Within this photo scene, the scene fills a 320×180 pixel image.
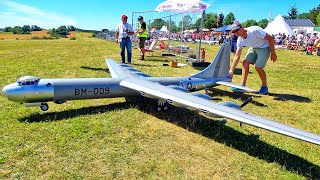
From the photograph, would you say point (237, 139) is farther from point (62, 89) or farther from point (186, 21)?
point (186, 21)

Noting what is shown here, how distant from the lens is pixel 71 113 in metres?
8.75

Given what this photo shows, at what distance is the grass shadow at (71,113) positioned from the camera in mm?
8102

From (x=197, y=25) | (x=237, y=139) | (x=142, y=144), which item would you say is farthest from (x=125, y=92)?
(x=197, y=25)

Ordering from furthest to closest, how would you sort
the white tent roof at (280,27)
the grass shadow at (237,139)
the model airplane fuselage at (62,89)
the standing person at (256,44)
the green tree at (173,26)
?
the white tent roof at (280,27)
the green tree at (173,26)
the standing person at (256,44)
the model airplane fuselage at (62,89)
the grass shadow at (237,139)

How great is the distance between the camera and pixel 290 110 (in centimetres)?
1005

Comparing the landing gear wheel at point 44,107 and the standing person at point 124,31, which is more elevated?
the standing person at point 124,31

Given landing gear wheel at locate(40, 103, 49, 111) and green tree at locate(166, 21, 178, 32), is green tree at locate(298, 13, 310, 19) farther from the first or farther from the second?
landing gear wheel at locate(40, 103, 49, 111)

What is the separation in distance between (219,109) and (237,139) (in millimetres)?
1318

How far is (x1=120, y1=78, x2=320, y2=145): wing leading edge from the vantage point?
5352mm


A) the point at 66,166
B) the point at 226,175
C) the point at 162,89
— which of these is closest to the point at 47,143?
the point at 66,166

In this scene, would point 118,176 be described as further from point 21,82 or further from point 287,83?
point 287,83

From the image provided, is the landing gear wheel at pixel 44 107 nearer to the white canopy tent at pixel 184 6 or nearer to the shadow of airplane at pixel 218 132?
the shadow of airplane at pixel 218 132

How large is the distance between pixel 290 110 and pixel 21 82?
31.7 feet

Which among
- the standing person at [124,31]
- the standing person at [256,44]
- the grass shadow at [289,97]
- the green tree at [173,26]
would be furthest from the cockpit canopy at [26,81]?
the green tree at [173,26]
